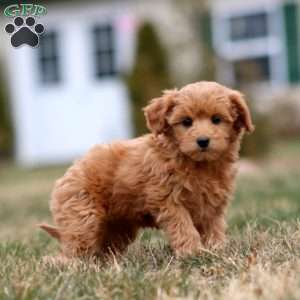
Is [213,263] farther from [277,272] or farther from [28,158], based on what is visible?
[28,158]

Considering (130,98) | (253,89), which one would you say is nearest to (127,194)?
(253,89)

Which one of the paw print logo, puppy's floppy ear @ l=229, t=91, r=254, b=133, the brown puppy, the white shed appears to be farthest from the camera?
the white shed

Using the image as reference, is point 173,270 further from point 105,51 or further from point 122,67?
point 105,51

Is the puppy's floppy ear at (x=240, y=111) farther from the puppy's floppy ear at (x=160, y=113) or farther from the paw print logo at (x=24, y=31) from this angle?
the paw print logo at (x=24, y=31)

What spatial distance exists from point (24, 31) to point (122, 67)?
15976 mm

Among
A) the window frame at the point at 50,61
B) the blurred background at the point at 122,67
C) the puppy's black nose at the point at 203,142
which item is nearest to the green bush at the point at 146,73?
the blurred background at the point at 122,67

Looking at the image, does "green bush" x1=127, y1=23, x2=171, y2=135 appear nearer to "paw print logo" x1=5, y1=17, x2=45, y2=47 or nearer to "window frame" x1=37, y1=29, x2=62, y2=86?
"window frame" x1=37, y1=29, x2=62, y2=86

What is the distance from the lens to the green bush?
710 inches

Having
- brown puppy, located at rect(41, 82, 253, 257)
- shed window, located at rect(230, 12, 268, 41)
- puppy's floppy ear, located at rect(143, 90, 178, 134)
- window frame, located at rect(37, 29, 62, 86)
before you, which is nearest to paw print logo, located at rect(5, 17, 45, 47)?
brown puppy, located at rect(41, 82, 253, 257)

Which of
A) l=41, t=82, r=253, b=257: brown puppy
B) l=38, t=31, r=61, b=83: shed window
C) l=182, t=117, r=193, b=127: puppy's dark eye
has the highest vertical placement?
l=38, t=31, r=61, b=83: shed window

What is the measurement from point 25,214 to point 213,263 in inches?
222

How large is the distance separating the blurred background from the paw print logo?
11445 mm

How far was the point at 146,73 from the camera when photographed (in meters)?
18.9

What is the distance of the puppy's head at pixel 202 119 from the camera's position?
5070mm
